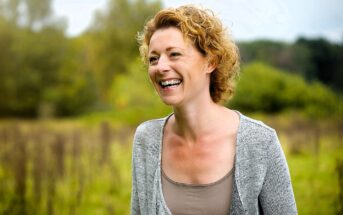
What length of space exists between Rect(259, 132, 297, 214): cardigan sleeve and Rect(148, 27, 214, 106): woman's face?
1.51 feet

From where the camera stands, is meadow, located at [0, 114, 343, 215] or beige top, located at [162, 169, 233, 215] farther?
meadow, located at [0, 114, 343, 215]

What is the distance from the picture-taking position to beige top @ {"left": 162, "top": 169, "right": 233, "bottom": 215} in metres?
1.99

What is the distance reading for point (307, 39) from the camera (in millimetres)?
21391

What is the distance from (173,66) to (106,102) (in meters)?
29.2

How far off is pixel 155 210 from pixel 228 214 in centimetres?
34

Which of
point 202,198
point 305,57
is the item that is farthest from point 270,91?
point 202,198

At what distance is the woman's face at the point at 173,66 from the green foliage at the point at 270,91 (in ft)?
60.4

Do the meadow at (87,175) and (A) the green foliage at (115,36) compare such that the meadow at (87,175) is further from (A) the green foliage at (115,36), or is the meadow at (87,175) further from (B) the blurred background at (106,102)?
(A) the green foliage at (115,36)

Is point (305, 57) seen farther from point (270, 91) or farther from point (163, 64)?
point (163, 64)

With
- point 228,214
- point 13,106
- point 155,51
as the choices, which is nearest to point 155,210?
point 228,214

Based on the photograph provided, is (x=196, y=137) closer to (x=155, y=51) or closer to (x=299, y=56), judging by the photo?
(x=155, y=51)

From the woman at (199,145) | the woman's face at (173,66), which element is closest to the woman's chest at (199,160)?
the woman at (199,145)

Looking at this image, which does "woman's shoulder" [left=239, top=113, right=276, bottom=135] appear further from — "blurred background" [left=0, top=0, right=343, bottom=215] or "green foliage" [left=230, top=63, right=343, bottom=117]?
"green foliage" [left=230, top=63, right=343, bottom=117]

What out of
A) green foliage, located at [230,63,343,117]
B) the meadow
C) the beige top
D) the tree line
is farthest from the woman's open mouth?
the tree line
